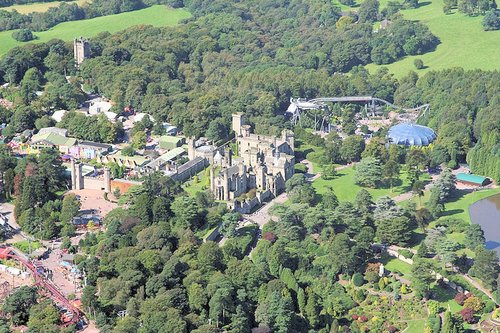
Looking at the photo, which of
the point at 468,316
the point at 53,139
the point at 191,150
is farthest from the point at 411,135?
the point at 468,316

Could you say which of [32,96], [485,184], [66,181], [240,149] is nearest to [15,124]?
[32,96]

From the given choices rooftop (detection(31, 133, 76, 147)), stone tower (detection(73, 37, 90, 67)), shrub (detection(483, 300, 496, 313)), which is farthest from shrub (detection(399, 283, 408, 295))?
stone tower (detection(73, 37, 90, 67))

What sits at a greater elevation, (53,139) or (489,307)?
(53,139)

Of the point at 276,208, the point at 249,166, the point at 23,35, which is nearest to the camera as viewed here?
the point at 276,208

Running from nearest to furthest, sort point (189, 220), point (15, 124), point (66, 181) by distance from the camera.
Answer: point (189, 220), point (66, 181), point (15, 124)

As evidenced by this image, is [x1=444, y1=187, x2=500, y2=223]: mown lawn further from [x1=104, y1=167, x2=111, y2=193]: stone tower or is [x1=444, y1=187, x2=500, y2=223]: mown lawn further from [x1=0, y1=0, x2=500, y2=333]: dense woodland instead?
[x1=104, y1=167, x2=111, y2=193]: stone tower

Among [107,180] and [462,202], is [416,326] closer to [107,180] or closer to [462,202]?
[462,202]

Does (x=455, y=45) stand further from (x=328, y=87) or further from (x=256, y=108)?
(x=256, y=108)
